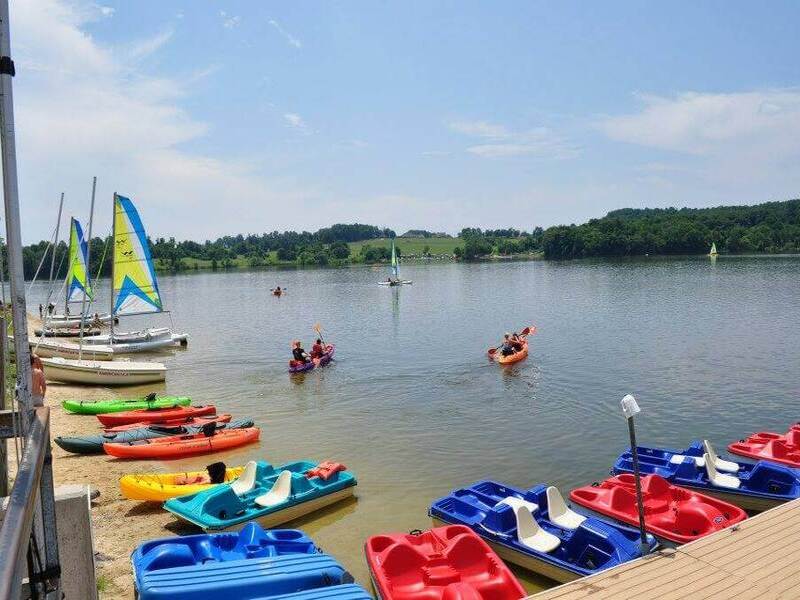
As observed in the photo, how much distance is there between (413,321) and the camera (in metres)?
50.1

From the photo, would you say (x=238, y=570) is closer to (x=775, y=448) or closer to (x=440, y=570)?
(x=440, y=570)

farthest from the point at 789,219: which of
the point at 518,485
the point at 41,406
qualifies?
the point at 41,406

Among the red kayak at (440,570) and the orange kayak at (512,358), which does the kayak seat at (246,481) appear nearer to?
the red kayak at (440,570)

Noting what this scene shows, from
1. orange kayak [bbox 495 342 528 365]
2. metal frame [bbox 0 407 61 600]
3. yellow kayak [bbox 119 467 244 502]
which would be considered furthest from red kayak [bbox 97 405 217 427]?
metal frame [bbox 0 407 61 600]

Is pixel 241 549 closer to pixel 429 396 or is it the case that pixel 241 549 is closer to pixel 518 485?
pixel 518 485

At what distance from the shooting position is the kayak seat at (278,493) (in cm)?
1312

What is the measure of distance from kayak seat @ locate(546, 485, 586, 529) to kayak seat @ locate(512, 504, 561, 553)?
1.44 feet

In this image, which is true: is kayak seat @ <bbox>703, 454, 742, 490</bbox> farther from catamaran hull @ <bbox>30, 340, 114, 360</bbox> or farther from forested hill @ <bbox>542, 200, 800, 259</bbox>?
forested hill @ <bbox>542, 200, 800, 259</bbox>

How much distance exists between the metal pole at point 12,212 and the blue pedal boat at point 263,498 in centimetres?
895

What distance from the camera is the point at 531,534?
11.3m

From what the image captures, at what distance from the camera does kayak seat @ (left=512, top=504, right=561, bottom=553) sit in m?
11.0

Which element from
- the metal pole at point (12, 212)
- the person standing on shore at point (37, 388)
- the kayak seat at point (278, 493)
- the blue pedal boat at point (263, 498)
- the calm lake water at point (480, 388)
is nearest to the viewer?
the metal pole at point (12, 212)

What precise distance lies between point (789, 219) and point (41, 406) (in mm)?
172282

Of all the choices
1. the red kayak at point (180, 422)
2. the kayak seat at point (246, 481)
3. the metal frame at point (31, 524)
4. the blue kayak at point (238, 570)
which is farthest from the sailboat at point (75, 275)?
the metal frame at point (31, 524)
